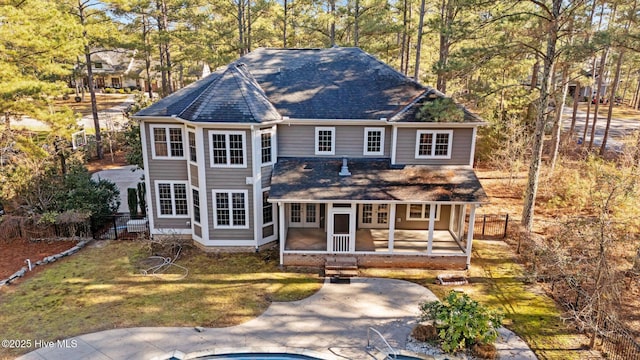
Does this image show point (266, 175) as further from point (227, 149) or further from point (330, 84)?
point (330, 84)

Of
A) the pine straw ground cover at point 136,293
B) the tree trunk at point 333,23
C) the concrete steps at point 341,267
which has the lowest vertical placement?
the pine straw ground cover at point 136,293

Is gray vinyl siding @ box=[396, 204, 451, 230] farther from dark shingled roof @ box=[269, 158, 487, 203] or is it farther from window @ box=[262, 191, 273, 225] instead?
window @ box=[262, 191, 273, 225]

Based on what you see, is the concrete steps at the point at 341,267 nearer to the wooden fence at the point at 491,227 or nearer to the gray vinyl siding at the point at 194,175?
the gray vinyl siding at the point at 194,175

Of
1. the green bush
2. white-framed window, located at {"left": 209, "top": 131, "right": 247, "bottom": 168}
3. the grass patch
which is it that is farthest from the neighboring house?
the green bush

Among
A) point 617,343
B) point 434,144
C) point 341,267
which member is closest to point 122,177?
point 341,267

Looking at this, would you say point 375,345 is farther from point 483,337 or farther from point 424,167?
point 424,167

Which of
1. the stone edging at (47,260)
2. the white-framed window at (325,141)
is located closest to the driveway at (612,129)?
the white-framed window at (325,141)
